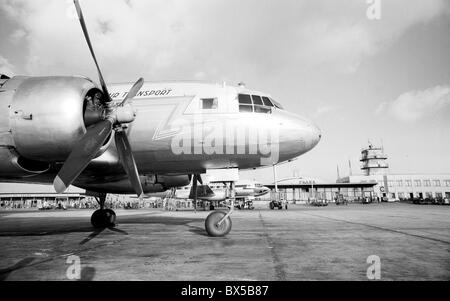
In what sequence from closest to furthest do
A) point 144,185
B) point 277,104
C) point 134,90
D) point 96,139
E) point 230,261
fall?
point 230,261 < point 96,139 < point 134,90 < point 277,104 < point 144,185

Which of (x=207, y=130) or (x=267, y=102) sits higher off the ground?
(x=267, y=102)

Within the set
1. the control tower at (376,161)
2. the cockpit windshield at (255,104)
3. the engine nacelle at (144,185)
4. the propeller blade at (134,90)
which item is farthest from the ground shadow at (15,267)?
the control tower at (376,161)

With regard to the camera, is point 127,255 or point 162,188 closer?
point 127,255

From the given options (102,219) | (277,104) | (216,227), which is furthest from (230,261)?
(102,219)

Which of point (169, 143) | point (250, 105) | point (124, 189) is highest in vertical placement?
point (250, 105)

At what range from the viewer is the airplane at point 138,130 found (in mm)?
7891

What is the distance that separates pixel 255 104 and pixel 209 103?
1669mm

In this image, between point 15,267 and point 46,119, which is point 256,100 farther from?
point 15,267

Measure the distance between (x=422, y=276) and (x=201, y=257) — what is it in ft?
13.9

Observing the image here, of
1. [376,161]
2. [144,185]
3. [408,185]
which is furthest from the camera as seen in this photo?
[376,161]

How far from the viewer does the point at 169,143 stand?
10.3 metres

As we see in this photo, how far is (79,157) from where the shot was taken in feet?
25.9
